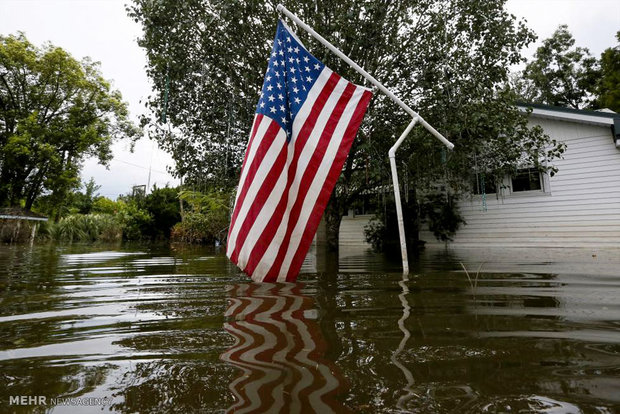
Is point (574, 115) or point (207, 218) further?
point (207, 218)

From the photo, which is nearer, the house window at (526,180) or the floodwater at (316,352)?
the floodwater at (316,352)

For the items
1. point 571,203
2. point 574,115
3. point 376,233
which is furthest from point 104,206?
point 574,115

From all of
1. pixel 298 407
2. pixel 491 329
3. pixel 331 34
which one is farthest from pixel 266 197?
pixel 331 34

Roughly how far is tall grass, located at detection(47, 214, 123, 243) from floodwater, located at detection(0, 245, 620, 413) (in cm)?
2030

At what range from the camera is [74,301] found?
9.43 feet

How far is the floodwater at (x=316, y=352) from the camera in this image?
1.09 meters

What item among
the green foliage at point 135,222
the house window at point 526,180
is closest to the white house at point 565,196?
the house window at point 526,180

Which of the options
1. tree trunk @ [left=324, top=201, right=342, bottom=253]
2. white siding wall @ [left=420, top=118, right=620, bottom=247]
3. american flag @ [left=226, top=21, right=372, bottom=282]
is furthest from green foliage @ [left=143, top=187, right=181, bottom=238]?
american flag @ [left=226, top=21, right=372, bottom=282]

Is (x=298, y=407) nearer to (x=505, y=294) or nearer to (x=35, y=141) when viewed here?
(x=505, y=294)

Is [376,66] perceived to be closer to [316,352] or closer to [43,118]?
[316,352]

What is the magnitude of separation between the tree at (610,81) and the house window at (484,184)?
1259cm

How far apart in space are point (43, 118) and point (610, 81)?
113 feet

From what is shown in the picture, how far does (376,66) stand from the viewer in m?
8.98

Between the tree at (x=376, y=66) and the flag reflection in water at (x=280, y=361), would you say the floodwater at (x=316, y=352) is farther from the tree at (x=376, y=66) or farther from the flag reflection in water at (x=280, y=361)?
the tree at (x=376, y=66)
